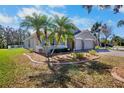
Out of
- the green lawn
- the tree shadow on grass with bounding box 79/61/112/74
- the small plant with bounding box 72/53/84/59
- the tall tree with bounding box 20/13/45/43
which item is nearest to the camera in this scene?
the green lawn

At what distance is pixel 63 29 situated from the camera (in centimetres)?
840

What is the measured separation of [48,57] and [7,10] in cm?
226

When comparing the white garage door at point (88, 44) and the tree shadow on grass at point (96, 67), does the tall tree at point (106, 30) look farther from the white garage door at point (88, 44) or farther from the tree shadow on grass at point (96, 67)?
the tree shadow on grass at point (96, 67)

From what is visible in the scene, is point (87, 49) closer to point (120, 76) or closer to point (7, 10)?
point (120, 76)

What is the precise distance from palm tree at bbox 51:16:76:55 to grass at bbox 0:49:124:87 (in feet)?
4.47

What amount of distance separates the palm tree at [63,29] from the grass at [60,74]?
1362 millimetres

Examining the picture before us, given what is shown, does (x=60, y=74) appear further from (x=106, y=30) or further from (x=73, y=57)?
(x=106, y=30)

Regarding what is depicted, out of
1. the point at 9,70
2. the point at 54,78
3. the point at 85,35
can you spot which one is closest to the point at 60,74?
the point at 54,78

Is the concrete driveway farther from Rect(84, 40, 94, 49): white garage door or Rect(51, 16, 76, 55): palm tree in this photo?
Rect(51, 16, 76, 55): palm tree

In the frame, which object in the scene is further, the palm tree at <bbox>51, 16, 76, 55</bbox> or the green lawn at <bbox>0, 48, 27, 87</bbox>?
the palm tree at <bbox>51, 16, 76, 55</bbox>

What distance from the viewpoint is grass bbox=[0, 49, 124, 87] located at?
620cm

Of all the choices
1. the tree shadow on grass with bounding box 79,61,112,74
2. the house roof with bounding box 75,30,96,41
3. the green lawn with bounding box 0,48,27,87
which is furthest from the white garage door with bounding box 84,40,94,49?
the green lawn with bounding box 0,48,27,87

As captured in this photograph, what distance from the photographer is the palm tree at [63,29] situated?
25.8ft
